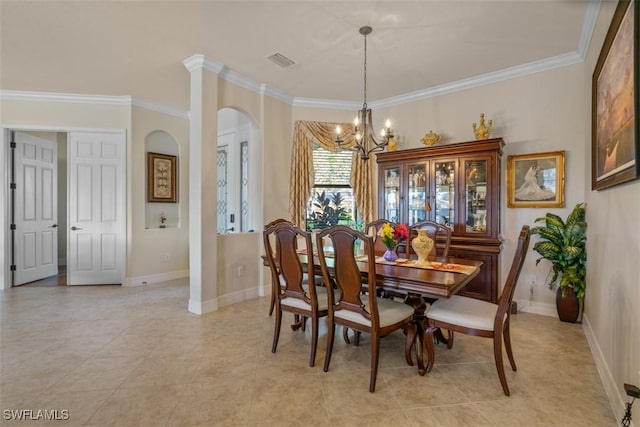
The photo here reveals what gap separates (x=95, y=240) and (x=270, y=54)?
3907mm

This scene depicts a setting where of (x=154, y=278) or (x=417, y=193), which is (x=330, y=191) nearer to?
(x=417, y=193)

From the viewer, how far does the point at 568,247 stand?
123 inches

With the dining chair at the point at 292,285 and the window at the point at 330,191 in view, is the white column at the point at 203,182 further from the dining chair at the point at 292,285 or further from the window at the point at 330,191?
the window at the point at 330,191

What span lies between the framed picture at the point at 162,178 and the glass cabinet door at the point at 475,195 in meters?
4.63

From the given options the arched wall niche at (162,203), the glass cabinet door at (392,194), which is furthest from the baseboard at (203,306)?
the glass cabinet door at (392,194)

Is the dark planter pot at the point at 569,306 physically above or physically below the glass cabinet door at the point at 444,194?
below

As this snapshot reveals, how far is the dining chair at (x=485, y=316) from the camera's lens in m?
2.02

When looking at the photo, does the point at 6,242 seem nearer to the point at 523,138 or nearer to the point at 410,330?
the point at 410,330

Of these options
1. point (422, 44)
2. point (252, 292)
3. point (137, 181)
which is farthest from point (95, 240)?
point (422, 44)

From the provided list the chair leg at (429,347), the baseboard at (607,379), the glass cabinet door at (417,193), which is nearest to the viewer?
the baseboard at (607,379)

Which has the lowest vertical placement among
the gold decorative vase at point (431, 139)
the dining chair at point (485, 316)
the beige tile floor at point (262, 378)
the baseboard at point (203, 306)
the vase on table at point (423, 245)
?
the beige tile floor at point (262, 378)

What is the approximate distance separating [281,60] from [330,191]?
2090 mm

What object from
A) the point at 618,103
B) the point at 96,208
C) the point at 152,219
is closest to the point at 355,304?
the point at 618,103

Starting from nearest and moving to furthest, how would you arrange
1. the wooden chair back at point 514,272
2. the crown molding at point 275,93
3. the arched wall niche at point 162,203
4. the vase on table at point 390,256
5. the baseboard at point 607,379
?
the baseboard at point 607,379, the wooden chair back at point 514,272, the vase on table at point 390,256, the crown molding at point 275,93, the arched wall niche at point 162,203
